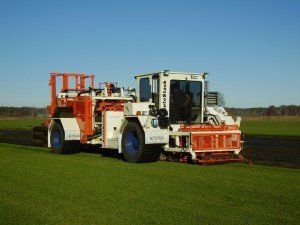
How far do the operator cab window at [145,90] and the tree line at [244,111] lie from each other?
71592 millimetres

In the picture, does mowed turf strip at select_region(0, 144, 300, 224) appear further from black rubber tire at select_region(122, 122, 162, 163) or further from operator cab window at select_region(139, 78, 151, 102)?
operator cab window at select_region(139, 78, 151, 102)

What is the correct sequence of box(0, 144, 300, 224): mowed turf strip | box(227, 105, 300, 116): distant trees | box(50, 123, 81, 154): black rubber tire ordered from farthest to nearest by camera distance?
box(227, 105, 300, 116): distant trees
box(50, 123, 81, 154): black rubber tire
box(0, 144, 300, 224): mowed turf strip

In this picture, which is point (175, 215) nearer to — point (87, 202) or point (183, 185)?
point (87, 202)

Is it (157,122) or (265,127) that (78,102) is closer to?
(157,122)

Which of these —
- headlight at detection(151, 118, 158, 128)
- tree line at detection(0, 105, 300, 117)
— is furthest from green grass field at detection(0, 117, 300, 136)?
tree line at detection(0, 105, 300, 117)

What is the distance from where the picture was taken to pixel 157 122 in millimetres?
11891

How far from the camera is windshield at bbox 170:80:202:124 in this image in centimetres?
1272

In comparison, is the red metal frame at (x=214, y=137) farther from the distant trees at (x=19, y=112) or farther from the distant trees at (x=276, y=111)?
the distant trees at (x=19, y=112)

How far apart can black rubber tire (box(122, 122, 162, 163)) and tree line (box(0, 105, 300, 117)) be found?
7256 cm

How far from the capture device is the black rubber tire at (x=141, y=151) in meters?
11.9

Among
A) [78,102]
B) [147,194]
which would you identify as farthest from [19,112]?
[147,194]

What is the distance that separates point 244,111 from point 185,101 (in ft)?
290

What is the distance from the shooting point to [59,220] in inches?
235

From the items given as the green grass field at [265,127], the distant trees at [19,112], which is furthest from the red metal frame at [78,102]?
the distant trees at [19,112]
